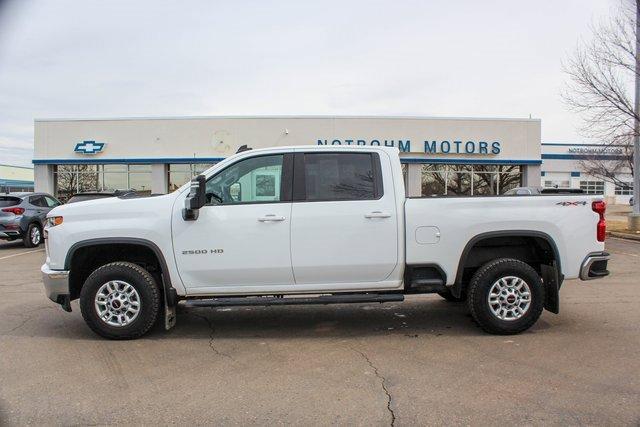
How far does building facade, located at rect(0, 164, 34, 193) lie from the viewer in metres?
79.7

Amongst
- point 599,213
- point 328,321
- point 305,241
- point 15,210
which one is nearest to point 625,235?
point 599,213

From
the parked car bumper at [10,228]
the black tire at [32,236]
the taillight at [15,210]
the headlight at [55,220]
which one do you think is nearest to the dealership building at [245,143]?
the black tire at [32,236]

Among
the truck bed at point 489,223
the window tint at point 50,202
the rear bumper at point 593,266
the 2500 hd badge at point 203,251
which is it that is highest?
the window tint at point 50,202

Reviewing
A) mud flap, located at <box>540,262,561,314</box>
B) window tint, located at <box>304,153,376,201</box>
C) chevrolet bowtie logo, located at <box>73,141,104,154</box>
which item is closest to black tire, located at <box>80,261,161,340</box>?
window tint, located at <box>304,153,376,201</box>

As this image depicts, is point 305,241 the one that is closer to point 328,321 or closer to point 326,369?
point 326,369

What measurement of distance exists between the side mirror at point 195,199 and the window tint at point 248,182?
7.3 inches

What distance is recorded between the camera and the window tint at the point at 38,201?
15.9 meters

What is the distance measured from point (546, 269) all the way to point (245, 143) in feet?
70.8

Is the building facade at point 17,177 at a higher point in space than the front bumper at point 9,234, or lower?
higher

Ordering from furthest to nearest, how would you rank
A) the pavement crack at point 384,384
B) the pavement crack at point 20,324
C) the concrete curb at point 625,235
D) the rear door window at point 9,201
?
the concrete curb at point 625,235 → the rear door window at point 9,201 → the pavement crack at point 20,324 → the pavement crack at point 384,384

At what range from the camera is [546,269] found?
5.75 metres

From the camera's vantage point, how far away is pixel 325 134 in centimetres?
2586

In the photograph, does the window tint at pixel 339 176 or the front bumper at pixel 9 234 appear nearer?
the window tint at pixel 339 176

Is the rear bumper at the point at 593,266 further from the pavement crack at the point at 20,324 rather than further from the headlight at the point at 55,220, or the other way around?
the pavement crack at the point at 20,324
